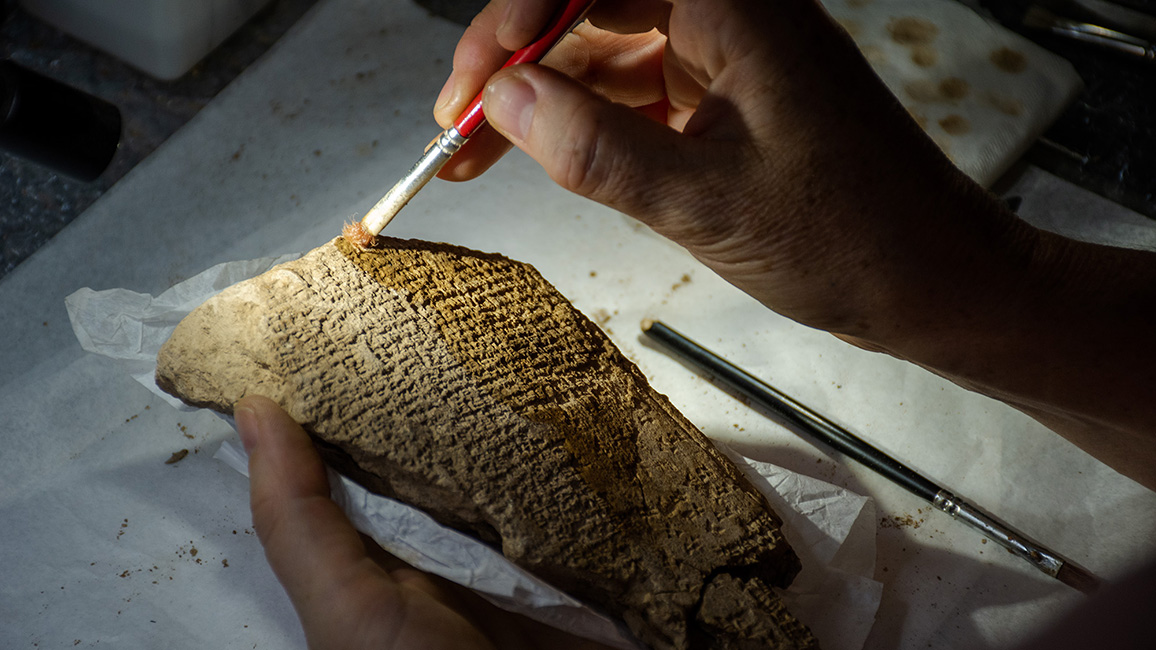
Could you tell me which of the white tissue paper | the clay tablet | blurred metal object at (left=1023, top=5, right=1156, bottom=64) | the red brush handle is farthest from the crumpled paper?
blurred metal object at (left=1023, top=5, right=1156, bottom=64)

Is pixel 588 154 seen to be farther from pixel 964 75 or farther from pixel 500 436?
pixel 964 75

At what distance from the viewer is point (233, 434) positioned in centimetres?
133

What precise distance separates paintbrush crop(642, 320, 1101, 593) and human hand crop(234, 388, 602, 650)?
661 mm

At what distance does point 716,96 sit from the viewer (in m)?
0.91

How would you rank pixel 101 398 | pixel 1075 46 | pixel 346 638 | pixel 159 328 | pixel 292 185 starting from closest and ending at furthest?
pixel 346 638
pixel 159 328
pixel 101 398
pixel 292 185
pixel 1075 46

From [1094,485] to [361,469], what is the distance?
4.24 ft

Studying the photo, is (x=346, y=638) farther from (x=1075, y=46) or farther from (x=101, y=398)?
(x=1075, y=46)

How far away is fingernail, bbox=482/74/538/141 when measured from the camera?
92 centimetres

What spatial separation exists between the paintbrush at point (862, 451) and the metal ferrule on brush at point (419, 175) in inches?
22.5

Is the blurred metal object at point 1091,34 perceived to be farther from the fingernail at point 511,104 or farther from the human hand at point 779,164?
the fingernail at point 511,104

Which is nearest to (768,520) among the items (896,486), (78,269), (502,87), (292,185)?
(896,486)

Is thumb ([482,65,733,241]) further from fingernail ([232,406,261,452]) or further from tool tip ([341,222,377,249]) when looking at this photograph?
fingernail ([232,406,261,452])

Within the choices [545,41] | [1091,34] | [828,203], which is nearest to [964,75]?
[1091,34]

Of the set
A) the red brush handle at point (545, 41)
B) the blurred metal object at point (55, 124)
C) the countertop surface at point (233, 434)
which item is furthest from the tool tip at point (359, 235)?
the blurred metal object at point (55, 124)
